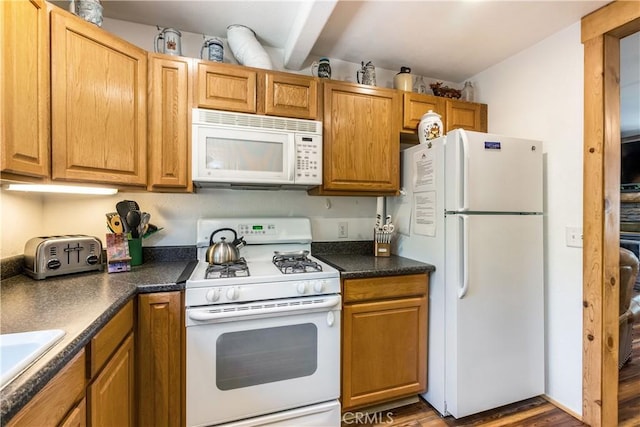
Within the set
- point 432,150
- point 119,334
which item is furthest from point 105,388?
point 432,150

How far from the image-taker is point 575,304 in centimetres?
177

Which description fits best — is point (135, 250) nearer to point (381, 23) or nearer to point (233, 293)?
point (233, 293)

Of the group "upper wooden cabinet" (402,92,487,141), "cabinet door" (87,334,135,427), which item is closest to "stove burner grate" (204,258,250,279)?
"cabinet door" (87,334,135,427)

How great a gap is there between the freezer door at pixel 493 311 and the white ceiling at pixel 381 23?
121cm

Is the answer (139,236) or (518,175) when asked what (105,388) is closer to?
(139,236)

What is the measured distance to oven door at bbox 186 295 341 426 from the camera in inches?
56.0

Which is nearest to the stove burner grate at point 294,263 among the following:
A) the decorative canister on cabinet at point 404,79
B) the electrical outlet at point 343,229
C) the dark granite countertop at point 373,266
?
the dark granite countertop at point 373,266

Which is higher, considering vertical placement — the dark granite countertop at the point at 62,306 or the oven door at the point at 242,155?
the oven door at the point at 242,155

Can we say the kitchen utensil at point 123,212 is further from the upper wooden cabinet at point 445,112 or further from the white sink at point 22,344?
the upper wooden cabinet at point 445,112

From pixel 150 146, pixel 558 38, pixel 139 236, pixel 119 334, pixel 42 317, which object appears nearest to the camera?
pixel 42 317

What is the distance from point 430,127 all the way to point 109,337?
2.12 metres

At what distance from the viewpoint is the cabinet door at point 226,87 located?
1.70 meters

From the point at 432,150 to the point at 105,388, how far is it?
79.0 inches

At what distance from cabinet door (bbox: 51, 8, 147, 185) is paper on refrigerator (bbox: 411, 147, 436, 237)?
5.63 ft
